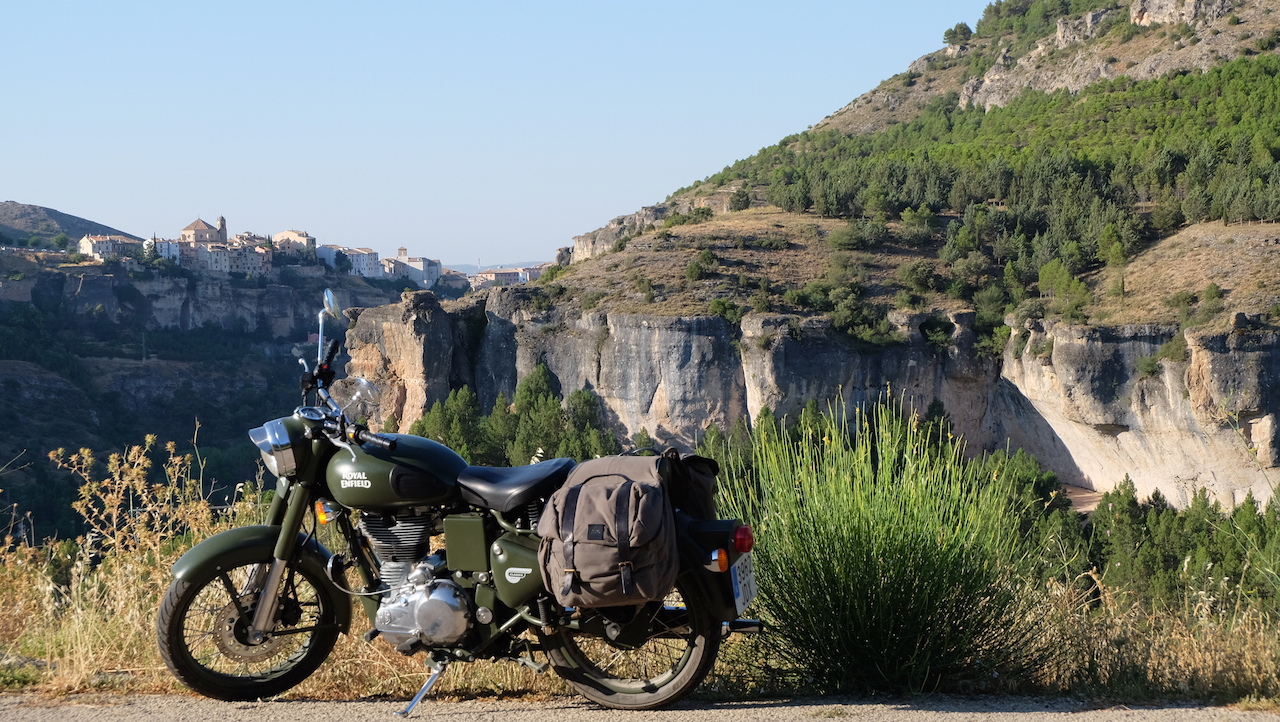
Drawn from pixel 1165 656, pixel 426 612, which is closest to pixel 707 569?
pixel 426 612

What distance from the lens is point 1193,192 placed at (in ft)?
111

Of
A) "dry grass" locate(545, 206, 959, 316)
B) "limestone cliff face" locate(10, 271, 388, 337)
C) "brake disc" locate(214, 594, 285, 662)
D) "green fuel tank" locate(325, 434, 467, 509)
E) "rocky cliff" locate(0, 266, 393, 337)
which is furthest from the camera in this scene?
"limestone cliff face" locate(10, 271, 388, 337)

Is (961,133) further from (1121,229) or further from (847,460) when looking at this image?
(847,460)

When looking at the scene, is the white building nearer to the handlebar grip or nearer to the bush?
the bush

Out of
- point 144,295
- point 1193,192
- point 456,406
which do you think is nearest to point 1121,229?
point 1193,192

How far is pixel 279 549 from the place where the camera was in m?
3.36

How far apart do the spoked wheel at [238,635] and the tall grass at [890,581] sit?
5.00 feet

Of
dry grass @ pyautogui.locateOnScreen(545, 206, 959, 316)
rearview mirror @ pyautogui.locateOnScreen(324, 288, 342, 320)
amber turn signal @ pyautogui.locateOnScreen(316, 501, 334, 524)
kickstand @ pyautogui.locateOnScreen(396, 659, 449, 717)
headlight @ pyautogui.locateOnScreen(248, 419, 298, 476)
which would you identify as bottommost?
kickstand @ pyautogui.locateOnScreen(396, 659, 449, 717)

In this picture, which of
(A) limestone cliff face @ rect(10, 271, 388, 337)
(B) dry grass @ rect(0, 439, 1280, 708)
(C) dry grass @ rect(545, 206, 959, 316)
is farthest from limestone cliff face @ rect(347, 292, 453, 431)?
(A) limestone cliff face @ rect(10, 271, 388, 337)

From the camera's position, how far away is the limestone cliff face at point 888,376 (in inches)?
1051

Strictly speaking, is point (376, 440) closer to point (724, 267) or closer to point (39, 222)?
point (724, 267)

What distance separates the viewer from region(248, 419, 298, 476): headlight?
3264 millimetres

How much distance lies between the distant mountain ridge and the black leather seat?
111 meters

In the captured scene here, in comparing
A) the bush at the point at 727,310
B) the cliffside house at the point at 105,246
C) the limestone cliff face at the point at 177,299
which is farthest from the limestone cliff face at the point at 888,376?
the cliffside house at the point at 105,246
